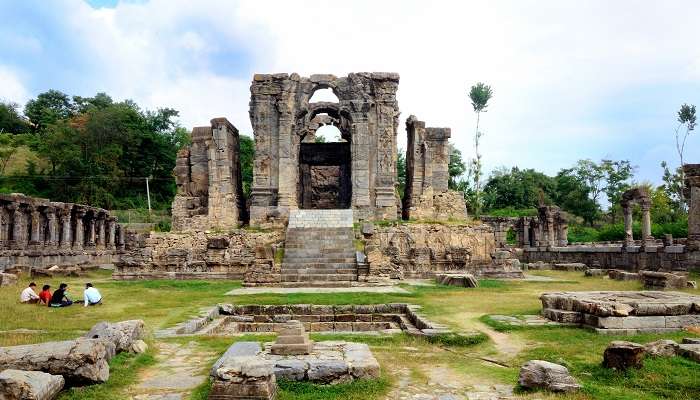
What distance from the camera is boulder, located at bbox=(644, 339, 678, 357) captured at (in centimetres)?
669

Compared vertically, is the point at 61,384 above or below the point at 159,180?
below

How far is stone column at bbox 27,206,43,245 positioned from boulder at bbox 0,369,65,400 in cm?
2578

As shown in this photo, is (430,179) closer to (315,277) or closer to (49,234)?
(315,277)

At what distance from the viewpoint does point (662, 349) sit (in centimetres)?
677

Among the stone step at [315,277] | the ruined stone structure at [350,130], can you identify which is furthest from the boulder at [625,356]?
the ruined stone structure at [350,130]

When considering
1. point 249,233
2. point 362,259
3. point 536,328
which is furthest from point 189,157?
point 536,328

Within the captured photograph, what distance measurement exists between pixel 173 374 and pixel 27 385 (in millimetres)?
1806

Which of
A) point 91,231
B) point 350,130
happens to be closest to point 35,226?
point 91,231

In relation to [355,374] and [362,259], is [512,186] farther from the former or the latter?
[355,374]

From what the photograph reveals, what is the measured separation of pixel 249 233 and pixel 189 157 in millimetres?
5981

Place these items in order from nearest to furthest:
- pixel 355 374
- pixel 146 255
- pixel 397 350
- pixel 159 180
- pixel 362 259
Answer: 1. pixel 355 374
2. pixel 397 350
3. pixel 362 259
4. pixel 146 255
5. pixel 159 180

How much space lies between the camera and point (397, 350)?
7.78m

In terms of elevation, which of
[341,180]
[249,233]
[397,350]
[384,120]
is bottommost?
[397,350]

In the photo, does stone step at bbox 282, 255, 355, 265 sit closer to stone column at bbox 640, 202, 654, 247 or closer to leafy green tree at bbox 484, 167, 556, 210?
stone column at bbox 640, 202, 654, 247
